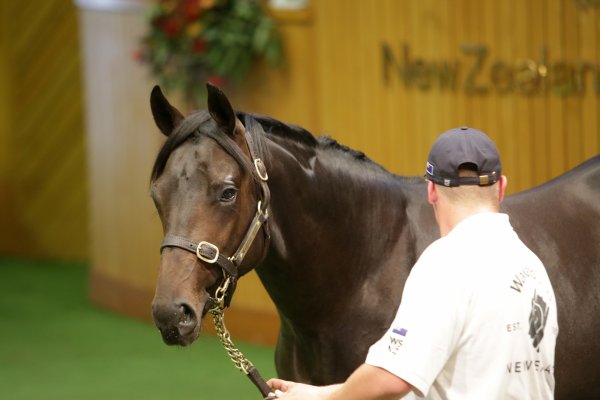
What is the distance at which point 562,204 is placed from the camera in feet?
12.1

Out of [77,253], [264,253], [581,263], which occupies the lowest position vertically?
[77,253]

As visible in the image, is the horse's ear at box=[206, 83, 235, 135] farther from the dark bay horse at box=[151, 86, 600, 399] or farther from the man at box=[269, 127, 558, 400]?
the man at box=[269, 127, 558, 400]

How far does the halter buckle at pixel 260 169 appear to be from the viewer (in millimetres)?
3070

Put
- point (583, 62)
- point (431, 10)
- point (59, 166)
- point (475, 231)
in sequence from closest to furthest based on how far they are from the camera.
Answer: point (475, 231) < point (583, 62) < point (431, 10) < point (59, 166)

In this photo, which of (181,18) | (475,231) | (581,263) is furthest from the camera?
(181,18)

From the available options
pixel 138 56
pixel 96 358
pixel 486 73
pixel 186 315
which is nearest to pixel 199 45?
pixel 138 56

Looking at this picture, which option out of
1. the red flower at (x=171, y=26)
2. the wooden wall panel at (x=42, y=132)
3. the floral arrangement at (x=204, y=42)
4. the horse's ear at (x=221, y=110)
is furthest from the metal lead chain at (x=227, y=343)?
the wooden wall panel at (x=42, y=132)

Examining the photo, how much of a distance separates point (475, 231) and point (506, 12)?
351cm

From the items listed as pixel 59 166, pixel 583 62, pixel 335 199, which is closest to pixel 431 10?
pixel 583 62

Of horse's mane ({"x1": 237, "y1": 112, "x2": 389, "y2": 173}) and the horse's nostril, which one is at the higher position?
horse's mane ({"x1": 237, "y1": 112, "x2": 389, "y2": 173})

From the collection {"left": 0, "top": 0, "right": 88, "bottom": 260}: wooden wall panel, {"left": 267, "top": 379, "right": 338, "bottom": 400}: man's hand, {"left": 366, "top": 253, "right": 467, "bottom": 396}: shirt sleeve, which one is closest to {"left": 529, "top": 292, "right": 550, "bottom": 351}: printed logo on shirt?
{"left": 366, "top": 253, "right": 467, "bottom": 396}: shirt sleeve

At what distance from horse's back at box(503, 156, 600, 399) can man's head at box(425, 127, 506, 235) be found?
1.17 m

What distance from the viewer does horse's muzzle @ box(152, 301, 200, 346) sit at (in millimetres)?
2809

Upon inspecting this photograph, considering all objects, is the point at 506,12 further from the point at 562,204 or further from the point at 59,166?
the point at 59,166
